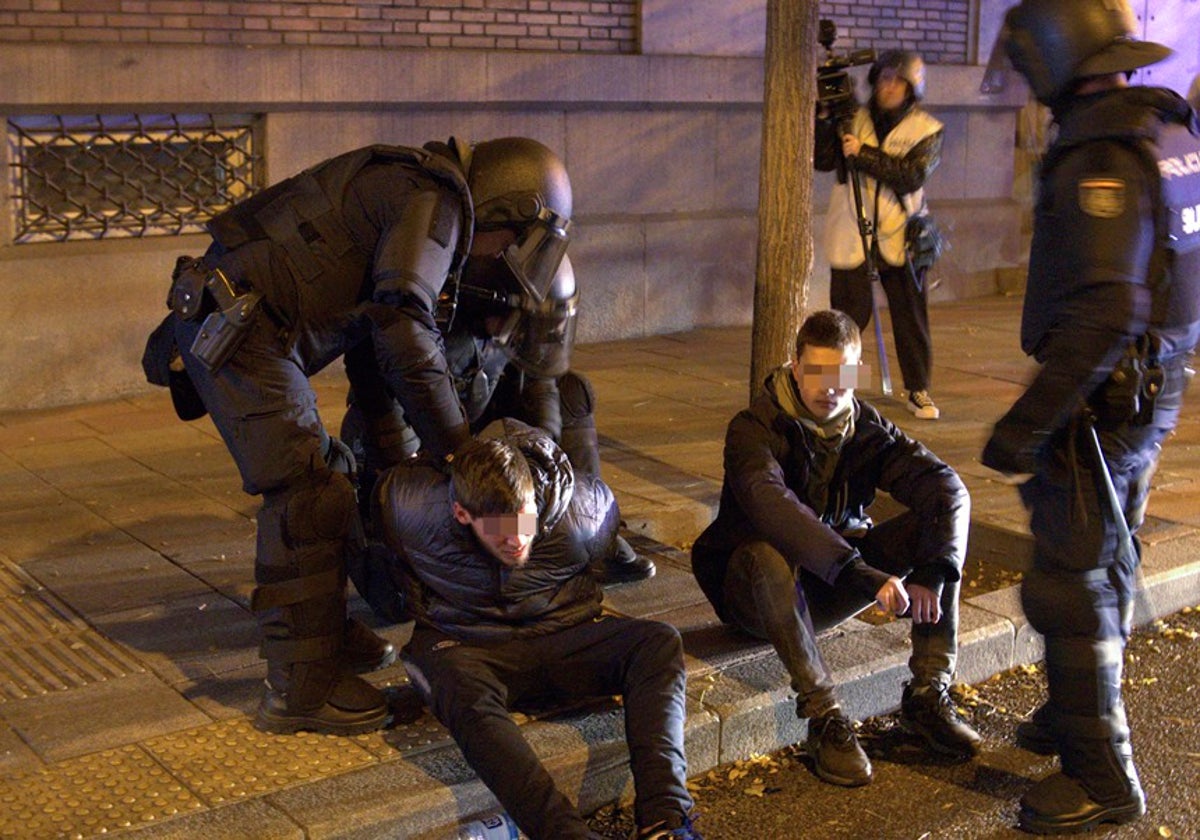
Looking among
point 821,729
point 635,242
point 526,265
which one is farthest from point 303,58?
point 821,729

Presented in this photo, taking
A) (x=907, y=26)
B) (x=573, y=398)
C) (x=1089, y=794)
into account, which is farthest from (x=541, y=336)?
(x=907, y=26)

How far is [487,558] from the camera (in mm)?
3949

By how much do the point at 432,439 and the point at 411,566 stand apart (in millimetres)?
332

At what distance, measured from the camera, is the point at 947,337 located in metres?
10.0

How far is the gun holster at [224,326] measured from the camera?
3.99 metres

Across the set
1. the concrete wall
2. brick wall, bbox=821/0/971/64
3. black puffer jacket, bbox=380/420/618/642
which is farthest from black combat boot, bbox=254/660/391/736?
brick wall, bbox=821/0/971/64

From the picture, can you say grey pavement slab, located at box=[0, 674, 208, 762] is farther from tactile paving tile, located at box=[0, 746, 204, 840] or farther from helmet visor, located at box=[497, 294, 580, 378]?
helmet visor, located at box=[497, 294, 580, 378]

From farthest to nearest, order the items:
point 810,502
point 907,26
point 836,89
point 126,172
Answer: point 907,26 → point 126,172 → point 836,89 → point 810,502

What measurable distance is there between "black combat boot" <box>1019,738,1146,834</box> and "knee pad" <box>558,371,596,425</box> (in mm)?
1920

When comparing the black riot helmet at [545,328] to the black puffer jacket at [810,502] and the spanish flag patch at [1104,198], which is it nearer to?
the black puffer jacket at [810,502]

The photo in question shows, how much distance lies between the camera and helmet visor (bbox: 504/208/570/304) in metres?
4.30

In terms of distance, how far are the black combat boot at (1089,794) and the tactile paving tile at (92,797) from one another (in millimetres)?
2036

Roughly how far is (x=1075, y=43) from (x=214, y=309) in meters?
2.24

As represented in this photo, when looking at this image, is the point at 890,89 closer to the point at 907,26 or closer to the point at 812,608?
the point at 812,608
